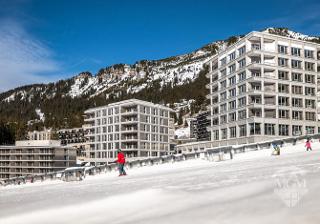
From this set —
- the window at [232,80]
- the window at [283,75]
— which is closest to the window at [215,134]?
the window at [232,80]

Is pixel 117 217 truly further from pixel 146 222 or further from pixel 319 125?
pixel 319 125

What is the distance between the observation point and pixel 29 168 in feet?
468

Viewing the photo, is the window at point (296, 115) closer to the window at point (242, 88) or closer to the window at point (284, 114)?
the window at point (284, 114)

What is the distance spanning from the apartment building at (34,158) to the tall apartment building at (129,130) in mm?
13870

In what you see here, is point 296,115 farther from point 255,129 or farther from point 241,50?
point 241,50

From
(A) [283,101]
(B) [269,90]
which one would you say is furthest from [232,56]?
(A) [283,101]

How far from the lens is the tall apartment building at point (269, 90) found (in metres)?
78.8

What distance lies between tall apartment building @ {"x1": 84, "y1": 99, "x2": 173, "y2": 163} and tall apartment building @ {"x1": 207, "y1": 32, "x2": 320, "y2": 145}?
35.7 meters

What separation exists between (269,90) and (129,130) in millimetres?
51651

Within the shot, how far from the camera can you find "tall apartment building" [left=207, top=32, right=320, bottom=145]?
78750 mm

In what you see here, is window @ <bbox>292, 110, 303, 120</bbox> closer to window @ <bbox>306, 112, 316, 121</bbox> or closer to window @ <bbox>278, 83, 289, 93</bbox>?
window @ <bbox>306, 112, 316, 121</bbox>

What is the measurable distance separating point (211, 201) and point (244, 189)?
145 centimetres

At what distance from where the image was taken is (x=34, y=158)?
142 metres

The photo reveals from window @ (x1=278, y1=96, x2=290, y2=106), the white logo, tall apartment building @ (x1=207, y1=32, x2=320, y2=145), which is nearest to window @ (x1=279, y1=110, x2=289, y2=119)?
tall apartment building @ (x1=207, y1=32, x2=320, y2=145)
